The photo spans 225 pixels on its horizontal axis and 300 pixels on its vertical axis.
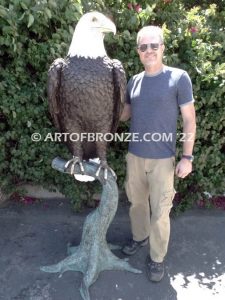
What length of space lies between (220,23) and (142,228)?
8.16ft

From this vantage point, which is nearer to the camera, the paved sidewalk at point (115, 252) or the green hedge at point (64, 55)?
the paved sidewalk at point (115, 252)

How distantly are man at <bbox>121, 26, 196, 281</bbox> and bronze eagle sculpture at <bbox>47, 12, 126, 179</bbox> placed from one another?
0.22 meters

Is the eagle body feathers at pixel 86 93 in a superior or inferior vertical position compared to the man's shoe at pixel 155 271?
superior

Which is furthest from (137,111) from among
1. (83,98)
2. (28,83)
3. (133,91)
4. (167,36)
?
(28,83)

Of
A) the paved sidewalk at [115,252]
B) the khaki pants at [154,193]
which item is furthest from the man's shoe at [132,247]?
the khaki pants at [154,193]

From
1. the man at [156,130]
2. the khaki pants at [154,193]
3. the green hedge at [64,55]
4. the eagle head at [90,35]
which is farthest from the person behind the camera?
the green hedge at [64,55]

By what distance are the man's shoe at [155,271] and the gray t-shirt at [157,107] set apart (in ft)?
2.87

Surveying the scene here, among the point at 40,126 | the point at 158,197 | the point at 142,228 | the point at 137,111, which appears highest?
the point at 137,111

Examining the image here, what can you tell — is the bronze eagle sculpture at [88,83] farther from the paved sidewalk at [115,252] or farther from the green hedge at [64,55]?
the paved sidewalk at [115,252]

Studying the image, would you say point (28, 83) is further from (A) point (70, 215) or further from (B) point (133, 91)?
(A) point (70, 215)

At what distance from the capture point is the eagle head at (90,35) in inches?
91.6

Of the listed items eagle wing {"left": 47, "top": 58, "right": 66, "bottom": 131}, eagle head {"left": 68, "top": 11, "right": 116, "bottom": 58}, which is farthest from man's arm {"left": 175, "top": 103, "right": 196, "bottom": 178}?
eagle wing {"left": 47, "top": 58, "right": 66, "bottom": 131}

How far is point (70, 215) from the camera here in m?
3.81

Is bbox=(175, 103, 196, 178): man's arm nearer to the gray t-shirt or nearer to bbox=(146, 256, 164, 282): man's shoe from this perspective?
the gray t-shirt
